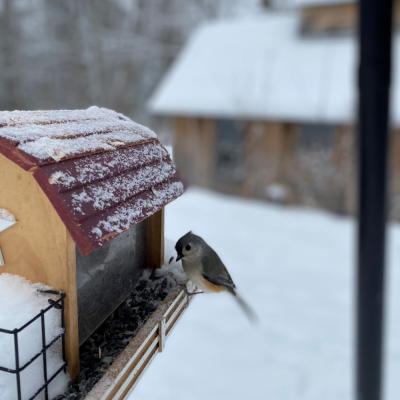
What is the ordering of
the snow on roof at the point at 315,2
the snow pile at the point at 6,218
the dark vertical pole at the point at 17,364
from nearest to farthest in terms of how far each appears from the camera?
the dark vertical pole at the point at 17,364, the snow pile at the point at 6,218, the snow on roof at the point at 315,2

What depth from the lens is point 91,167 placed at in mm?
761

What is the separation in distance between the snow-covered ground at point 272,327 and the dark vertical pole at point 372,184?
42 centimetres

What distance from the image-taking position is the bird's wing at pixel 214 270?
40.9 inches

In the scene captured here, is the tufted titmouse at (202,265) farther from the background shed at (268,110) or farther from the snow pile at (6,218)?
the background shed at (268,110)

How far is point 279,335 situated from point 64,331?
2.31 m

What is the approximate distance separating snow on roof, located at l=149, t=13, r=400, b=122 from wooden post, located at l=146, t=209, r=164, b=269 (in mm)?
4169

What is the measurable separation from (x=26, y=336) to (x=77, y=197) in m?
0.22

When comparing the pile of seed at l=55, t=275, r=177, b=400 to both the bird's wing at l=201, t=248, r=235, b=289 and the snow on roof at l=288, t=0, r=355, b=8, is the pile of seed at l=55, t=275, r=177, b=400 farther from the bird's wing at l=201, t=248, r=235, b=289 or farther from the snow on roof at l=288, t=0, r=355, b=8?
the snow on roof at l=288, t=0, r=355, b=8

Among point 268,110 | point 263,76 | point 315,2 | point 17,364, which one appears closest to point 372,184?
point 17,364

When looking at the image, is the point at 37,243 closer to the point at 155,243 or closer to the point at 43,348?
the point at 43,348

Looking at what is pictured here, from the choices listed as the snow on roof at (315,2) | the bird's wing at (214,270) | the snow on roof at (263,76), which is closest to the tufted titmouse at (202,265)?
the bird's wing at (214,270)

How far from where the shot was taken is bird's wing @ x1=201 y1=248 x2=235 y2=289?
3.41 feet

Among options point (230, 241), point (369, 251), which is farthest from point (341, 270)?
point (369, 251)

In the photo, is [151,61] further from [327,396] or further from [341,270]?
[327,396]
